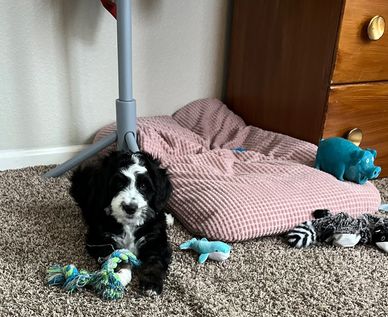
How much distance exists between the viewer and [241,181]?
146 cm

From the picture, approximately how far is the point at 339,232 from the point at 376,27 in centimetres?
81

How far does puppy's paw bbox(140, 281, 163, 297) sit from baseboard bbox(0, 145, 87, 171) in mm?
1036

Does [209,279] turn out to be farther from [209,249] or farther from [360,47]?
[360,47]

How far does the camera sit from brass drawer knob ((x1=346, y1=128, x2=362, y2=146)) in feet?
5.66

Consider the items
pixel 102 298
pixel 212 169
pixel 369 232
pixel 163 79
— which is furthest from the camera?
pixel 163 79

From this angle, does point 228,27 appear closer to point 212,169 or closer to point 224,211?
point 212,169

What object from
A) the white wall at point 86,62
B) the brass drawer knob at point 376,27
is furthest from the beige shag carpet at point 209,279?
the brass drawer knob at point 376,27

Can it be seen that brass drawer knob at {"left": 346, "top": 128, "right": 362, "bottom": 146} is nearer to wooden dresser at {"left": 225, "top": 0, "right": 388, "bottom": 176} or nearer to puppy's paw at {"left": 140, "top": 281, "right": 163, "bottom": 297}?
wooden dresser at {"left": 225, "top": 0, "right": 388, "bottom": 176}

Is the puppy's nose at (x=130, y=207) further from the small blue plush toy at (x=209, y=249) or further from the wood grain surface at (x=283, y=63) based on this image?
the wood grain surface at (x=283, y=63)

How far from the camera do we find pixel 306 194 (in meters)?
1.40

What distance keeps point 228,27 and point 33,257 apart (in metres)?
1.52

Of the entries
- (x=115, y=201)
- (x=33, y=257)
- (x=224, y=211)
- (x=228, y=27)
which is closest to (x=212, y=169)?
(x=224, y=211)

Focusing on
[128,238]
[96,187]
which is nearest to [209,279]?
[128,238]

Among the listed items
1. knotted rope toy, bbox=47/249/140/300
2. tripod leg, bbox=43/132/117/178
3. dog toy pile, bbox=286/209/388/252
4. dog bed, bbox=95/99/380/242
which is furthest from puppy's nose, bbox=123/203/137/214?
tripod leg, bbox=43/132/117/178
